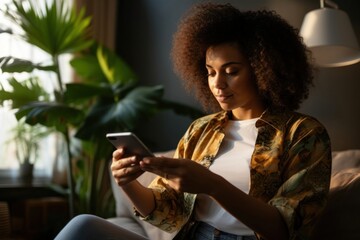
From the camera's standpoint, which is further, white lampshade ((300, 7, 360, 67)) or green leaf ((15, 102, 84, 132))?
green leaf ((15, 102, 84, 132))

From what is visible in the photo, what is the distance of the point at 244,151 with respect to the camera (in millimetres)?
1211

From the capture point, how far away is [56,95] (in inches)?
89.9

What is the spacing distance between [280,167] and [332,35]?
64cm

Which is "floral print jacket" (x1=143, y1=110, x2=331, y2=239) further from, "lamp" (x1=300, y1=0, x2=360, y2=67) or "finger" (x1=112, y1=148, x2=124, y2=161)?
"lamp" (x1=300, y1=0, x2=360, y2=67)

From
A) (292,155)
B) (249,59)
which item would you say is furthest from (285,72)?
(292,155)

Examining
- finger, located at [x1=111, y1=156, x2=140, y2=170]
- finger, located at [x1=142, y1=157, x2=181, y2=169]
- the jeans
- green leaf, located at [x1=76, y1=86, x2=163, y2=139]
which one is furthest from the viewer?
green leaf, located at [x1=76, y1=86, x2=163, y2=139]

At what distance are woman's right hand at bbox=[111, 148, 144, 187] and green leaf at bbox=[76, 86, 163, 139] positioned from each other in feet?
3.14

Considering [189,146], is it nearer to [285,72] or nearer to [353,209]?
[285,72]

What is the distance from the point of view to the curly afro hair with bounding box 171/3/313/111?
4.02 feet

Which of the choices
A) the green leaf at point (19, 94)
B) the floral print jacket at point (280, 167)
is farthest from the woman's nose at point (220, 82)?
the green leaf at point (19, 94)

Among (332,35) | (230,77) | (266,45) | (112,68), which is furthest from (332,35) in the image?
(112,68)

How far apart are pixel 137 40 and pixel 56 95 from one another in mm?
1012

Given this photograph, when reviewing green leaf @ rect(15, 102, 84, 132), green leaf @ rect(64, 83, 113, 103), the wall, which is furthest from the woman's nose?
green leaf @ rect(64, 83, 113, 103)

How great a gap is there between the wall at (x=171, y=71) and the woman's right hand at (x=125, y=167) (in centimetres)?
105
